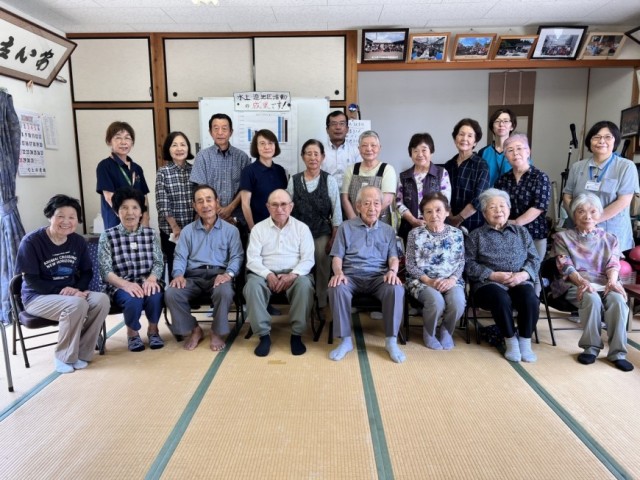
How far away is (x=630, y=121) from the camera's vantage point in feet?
15.9

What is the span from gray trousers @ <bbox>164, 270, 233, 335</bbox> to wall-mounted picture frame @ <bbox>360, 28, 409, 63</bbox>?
3.25m

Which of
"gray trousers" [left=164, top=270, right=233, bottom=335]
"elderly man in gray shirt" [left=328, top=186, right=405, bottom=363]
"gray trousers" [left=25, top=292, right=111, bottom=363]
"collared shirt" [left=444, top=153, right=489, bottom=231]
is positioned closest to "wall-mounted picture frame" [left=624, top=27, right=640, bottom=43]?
"collared shirt" [left=444, top=153, right=489, bottom=231]

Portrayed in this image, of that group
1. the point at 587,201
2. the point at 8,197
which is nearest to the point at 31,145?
the point at 8,197

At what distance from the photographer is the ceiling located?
4.04m

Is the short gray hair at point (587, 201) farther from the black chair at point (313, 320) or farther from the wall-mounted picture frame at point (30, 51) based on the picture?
the wall-mounted picture frame at point (30, 51)

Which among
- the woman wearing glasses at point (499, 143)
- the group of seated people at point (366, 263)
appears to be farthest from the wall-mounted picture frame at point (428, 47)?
the group of seated people at point (366, 263)

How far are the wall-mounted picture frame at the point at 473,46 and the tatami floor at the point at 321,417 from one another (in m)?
3.42

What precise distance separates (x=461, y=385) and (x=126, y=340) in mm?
2258

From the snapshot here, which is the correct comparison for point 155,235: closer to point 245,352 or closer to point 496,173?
point 245,352

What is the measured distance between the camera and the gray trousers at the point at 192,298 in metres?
2.87

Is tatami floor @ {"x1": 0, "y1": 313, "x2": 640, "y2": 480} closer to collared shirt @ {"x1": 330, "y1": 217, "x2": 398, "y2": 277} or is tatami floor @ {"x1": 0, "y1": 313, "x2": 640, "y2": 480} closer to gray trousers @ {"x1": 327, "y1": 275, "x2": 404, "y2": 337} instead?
gray trousers @ {"x1": 327, "y1": 275, "x2": 404, "y2": 337}

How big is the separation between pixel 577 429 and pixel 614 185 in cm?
189

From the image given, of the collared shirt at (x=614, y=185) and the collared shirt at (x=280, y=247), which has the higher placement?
the collared shirt at (x=614, y=185)

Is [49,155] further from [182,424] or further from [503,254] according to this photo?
[503,254]
